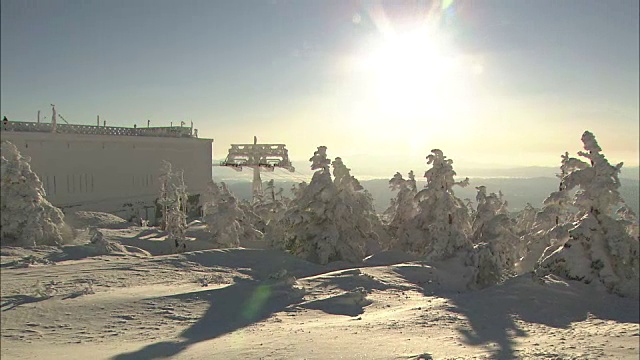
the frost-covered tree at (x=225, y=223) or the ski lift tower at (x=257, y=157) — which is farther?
the ski lift tower at (x=257, y=157)

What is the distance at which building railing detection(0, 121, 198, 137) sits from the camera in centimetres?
2659

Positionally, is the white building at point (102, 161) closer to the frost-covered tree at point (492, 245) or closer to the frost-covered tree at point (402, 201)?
the frost-covered tree at point (402, 201)

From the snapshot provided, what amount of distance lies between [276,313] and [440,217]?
13.5 m

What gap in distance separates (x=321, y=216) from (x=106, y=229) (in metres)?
11.4

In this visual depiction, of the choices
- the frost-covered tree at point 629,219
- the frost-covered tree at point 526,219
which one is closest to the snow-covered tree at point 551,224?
the frost-covered tree at point 629,219

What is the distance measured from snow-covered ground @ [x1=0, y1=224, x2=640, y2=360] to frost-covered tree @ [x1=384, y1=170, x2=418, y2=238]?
31.3ft

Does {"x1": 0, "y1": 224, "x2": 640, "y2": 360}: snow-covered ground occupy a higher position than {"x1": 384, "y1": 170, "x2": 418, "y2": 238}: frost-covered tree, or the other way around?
{"x1": 384, "y1": 170, "x2": 418, "y2": 238}: frost-covered tree

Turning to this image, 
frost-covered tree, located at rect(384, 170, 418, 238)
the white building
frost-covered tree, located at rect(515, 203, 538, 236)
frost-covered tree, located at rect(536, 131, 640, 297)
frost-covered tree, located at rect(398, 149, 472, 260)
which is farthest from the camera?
frost-covered tree, located at rect(515, 203, 538, 236)

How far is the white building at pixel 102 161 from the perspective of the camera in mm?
26938

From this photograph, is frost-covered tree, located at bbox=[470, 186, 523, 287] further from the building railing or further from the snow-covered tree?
the building railing

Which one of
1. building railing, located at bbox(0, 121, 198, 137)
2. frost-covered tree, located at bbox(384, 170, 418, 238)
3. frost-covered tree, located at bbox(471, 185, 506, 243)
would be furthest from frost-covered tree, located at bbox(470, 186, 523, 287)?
building railing, located at bbox(0, 121, 198, 137)

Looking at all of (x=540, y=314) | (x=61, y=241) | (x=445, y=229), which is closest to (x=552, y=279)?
(x=540, y=314)

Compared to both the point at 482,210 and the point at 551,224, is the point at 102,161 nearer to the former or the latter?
the point at 482,210

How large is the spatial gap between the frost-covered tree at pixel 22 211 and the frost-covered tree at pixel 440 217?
16907 millimetres
